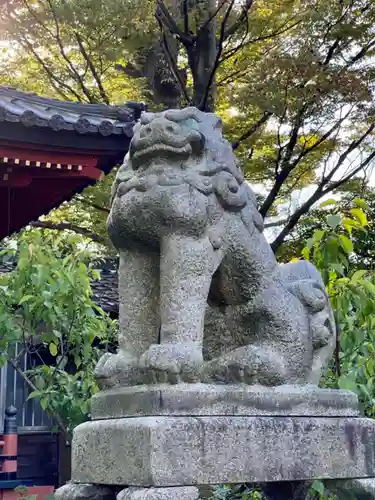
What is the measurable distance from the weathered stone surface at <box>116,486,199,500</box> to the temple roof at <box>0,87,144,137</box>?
3.67 metres

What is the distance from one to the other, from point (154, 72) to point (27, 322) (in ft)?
25.9

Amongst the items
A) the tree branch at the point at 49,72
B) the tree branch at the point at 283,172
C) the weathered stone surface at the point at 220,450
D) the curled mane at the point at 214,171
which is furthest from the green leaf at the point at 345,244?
the tree branch at the point at 49,72

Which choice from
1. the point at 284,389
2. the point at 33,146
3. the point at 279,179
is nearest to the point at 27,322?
the point at 33,146

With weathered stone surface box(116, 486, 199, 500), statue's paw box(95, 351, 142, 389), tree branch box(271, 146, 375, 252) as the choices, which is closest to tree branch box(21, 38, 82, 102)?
tree branch box(271, 146, 375, 252)

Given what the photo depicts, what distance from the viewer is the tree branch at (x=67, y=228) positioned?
1107cm

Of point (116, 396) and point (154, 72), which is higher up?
point (154, 72)

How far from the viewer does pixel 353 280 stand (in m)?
3.66

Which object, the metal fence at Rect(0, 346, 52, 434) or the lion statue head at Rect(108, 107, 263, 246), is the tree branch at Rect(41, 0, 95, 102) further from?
the lion statue head at Rect(108, 107, 263, 246)

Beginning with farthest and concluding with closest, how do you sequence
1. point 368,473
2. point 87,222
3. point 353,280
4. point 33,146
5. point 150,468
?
1. point 87,222
2. point 33,146
3. point 353,280
4. point 368,473
5. point 150,468

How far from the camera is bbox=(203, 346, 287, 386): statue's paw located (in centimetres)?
246

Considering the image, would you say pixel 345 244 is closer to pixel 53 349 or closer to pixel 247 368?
pixel 247 368

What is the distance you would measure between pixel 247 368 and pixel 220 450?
33 cm

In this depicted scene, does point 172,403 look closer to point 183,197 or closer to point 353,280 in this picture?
point 183,197

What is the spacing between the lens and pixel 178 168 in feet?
8.43
